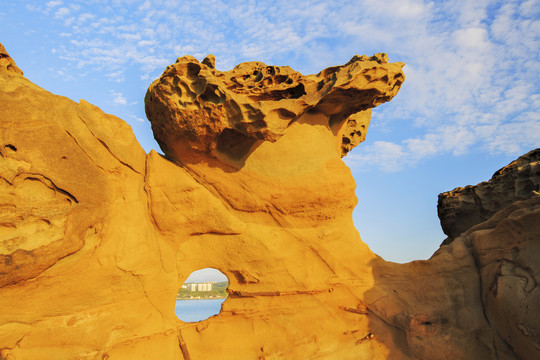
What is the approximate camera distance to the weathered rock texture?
4.91m

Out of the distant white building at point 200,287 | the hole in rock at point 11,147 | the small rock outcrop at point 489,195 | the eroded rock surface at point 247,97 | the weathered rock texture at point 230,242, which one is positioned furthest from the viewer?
the distant white building at point 200,287

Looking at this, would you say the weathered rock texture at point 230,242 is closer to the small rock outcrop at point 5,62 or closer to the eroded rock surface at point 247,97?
the eroded rock surface at point 247,97

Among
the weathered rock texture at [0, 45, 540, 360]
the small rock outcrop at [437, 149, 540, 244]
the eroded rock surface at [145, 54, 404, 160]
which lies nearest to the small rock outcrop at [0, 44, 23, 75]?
the weathered rock texture at [0, 45, 540, 360]

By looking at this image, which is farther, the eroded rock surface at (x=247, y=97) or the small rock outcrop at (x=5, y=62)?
the eroded rock surface at (x=247, y=97)

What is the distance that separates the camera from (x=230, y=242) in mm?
6430

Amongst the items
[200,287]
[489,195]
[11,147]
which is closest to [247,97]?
[11,147]

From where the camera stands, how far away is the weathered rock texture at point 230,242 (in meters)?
4.91

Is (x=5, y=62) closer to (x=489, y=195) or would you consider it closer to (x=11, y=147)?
(x=11, y=147)

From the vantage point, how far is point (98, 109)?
6.05 metres

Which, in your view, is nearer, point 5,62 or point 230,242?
point 5,62

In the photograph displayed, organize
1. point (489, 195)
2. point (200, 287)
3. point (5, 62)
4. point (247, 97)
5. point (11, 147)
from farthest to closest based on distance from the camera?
point (200, 287) → point (489, 195) → point (247, 97) → point (5, 62) → point (11, 147)

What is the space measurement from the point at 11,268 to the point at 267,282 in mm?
3448

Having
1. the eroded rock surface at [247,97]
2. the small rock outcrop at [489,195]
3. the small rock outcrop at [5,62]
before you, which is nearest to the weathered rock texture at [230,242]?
the eroded rock surface at [247,97]

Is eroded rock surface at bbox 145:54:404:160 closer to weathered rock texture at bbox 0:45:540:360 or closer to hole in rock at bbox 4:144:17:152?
weathered rock texture at bbox 0:45:540:360
